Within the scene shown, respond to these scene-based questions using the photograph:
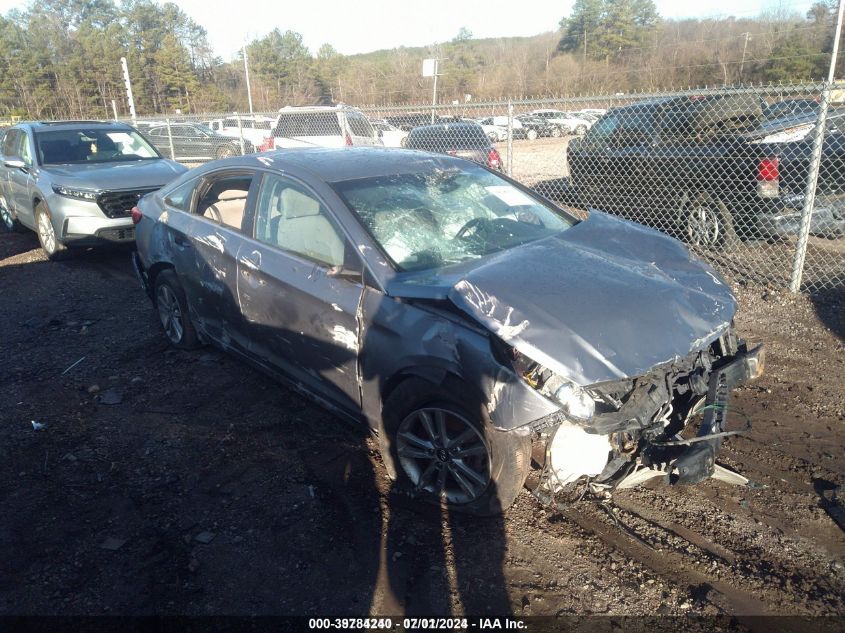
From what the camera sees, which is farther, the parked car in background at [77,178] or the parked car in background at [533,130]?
the parked car in background at [533,130]

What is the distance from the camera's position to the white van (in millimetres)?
12453

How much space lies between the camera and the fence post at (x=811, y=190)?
5.64m

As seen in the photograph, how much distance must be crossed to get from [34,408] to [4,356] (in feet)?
4.25

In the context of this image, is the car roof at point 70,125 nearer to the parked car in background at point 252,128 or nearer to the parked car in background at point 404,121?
the parked car in background at point 252,128

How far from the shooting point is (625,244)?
3.79 metres

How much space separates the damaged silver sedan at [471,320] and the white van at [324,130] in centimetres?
842

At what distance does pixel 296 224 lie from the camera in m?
3.91

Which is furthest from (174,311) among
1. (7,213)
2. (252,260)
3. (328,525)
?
(7,213)

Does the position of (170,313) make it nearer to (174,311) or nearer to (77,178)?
(174,311)

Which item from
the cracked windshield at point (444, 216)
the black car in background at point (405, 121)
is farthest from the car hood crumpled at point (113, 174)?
the black car in background at point (405, 121)

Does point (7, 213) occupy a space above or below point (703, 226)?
above

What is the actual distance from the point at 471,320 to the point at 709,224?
580 cm

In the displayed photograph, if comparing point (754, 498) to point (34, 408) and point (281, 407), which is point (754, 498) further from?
point (34, 408)

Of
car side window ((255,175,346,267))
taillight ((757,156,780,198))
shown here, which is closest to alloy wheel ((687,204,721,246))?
taillight ((757,156,780,198))
